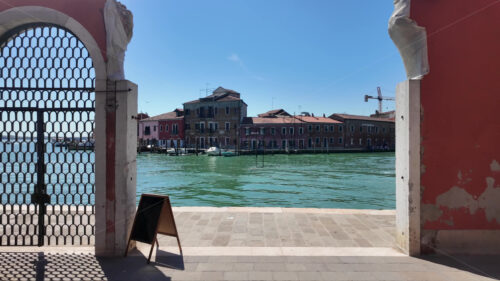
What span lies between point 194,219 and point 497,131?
177 inches

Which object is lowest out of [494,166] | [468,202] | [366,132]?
[468,202]

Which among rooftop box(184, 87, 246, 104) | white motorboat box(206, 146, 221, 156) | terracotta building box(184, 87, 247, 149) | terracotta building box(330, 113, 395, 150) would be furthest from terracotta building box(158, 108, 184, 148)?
terracotta building box(330, 113, 395, 150)

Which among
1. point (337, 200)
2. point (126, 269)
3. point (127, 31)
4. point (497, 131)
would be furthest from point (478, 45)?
point (337, 200)

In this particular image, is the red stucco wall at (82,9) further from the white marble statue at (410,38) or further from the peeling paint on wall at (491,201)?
the peeling paint on wall at (491,201)

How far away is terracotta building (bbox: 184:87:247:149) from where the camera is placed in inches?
1700

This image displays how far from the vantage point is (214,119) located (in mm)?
43812

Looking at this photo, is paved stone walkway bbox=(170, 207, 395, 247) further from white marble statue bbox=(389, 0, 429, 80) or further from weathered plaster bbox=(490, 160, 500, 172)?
white marble statue bbox=(389, 0, 429, 80)

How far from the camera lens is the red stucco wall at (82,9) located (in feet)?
10.6

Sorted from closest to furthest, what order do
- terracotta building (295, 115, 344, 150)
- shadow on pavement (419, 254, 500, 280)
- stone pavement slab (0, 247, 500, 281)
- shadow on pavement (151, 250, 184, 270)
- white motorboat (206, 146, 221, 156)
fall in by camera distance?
1. stone pavement slab (0, 247, 500, 281)
2. shadow on pavement (419, 254, 500, 280)
3. shadow on pavement (151, 250, 184, 270)
4. white motorboat (206, 146, 221, 156)
5. terracotta building (295, 115, 344, 150)

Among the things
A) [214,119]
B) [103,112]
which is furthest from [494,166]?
[214,119]

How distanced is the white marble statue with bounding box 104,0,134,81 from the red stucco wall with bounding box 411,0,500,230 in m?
3.62

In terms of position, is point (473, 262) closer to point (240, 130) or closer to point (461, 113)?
point (461, 113)

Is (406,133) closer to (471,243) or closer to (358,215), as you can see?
(471,243)

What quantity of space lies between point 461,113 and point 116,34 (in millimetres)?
4243
